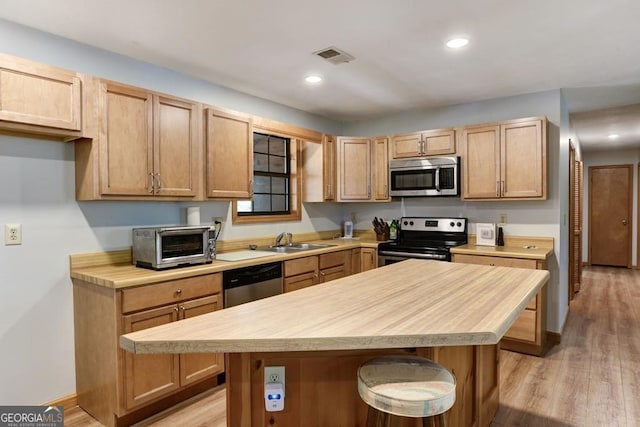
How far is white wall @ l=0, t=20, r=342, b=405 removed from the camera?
2.30 metres

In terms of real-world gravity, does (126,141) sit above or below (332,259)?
above

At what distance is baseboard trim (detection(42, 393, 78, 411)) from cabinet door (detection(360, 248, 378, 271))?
275cm

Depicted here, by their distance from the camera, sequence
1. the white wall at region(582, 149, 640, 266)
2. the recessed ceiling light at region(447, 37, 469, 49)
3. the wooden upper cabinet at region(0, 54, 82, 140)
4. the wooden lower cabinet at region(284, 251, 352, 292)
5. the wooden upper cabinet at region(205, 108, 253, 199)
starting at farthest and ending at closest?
the white wall at region(582, 149, 640, 266)
the wooden lower cabinet at region(284, 251, 352, 292)
the wooden upper cabinet at region(205, 108, 253, 199)
the recessed ceiling light at region(447, 37, 469, 49)
the wooden upper cabinet at region(0, 54, 82, 140)

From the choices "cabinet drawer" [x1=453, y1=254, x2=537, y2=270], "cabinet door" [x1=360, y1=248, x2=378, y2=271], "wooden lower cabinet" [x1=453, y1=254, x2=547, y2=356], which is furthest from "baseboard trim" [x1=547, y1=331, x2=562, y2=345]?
"cabinet door" [x1=360, y1=248, x2=378, y2=271]

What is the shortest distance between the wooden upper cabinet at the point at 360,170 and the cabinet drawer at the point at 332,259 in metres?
0.79

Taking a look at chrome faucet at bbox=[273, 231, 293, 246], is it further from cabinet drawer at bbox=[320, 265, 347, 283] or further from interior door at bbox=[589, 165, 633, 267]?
interior door at bbox=[589, 165, 633, 267]

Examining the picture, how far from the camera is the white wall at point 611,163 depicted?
7355mm

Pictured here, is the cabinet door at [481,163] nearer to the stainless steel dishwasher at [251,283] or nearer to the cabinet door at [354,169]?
the cabinet door at [354,169]

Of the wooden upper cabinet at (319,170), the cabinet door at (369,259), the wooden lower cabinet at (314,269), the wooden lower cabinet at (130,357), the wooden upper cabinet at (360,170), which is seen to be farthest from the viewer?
the wooden upper cabinet at (360,170)

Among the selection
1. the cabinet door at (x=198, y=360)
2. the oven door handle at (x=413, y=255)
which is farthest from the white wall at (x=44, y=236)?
the oven door handle at (x=413, y=255)

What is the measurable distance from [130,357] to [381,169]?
3143mm

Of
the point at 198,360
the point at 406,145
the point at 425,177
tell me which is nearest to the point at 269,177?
the point at 406,145

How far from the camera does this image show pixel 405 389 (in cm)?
129

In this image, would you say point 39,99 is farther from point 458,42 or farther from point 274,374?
point 458,42
